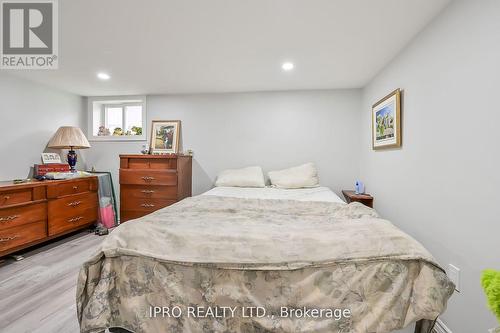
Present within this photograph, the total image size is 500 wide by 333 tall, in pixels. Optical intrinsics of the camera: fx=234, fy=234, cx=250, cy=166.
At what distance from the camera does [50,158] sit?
344 cm

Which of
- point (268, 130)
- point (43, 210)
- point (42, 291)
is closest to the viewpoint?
point (42, 291)

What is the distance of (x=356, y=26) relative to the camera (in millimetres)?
1795

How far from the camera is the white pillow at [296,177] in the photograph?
10.6 feet

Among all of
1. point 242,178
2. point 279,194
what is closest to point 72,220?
point 242,178

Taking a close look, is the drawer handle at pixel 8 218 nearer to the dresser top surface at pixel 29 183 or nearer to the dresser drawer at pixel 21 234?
the dresser drawer at pixel 21 234

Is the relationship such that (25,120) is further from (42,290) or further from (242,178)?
(242,178)

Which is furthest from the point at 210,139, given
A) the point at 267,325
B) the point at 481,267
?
the point at 481,267

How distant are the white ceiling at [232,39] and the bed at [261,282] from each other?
57.5 inches

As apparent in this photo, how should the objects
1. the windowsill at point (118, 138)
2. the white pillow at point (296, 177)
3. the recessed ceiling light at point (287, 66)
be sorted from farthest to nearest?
the windowsill at point (118, 138) < the white pillow at point (296, 177) < the recessed ceiling light at point (287, 66)

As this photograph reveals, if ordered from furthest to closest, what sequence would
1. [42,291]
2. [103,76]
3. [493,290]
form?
[103,76] → [42,291] → [493,290]

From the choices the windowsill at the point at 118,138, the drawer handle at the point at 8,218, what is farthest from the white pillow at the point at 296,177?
the drawer handle at the point at 8,218

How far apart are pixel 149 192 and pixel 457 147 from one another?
3.29 m

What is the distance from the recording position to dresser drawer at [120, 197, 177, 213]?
10.7ft

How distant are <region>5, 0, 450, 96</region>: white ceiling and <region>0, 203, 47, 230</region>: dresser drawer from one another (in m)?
1.62
